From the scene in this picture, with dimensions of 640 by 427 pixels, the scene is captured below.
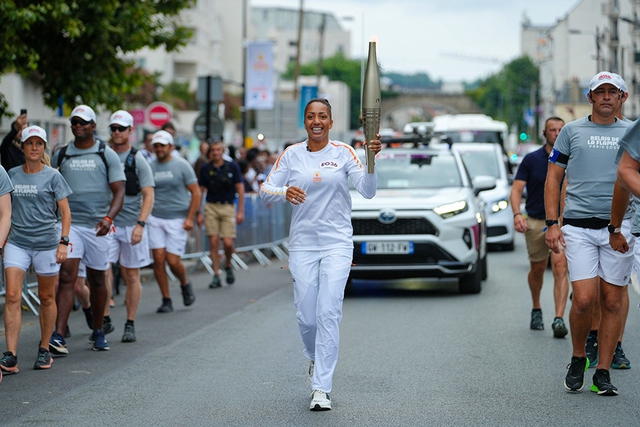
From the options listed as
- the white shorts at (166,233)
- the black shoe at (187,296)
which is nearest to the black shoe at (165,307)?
the black shoe at (187,296)

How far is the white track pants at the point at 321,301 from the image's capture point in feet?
22.4

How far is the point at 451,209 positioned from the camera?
43.2ft

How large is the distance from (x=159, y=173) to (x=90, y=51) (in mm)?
4541

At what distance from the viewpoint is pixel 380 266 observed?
510 inches

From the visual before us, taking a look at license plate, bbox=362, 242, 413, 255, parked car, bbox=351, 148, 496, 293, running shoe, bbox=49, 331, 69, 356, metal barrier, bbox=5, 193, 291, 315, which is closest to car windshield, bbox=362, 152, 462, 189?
parked car, bbox=351, 148, 496, 293

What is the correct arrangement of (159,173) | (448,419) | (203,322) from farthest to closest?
(159,173)
(203,322)
(448,419)

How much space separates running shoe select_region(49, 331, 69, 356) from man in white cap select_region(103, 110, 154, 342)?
0.82 m

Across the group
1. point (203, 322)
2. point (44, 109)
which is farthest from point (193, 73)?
point (203, 322)

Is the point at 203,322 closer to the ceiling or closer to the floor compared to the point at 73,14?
closer to the floor

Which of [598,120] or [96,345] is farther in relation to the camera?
[96,345]

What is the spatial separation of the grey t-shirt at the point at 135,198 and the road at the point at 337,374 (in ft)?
3.55

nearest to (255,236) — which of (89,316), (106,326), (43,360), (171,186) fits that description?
(171,186)

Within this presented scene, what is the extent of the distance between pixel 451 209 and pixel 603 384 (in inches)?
245

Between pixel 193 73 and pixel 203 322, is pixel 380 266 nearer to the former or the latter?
pixel 203 322
